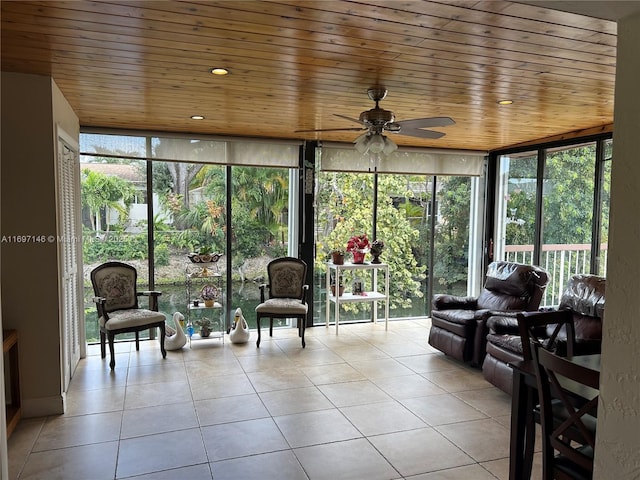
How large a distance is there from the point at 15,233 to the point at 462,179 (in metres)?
5.62

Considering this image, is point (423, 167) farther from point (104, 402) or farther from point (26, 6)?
point (26, 6)

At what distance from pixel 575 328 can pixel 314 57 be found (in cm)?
311

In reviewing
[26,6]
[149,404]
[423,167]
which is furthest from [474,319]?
[26,6]

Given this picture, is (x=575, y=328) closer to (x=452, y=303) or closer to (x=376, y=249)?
(x=452, y=303)

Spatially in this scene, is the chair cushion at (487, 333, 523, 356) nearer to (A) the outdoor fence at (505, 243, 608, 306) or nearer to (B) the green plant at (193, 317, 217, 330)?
(A) the outdoor fence at (505, 243, 608, 306)

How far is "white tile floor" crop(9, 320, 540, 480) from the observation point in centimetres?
285

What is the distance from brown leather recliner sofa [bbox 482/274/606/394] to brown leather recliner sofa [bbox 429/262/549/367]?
38 cm

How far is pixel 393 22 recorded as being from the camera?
90.9 inches

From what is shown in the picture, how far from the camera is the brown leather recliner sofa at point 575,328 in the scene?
3.82 meters

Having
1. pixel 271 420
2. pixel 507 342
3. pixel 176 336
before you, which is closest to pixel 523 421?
pixel 507 342

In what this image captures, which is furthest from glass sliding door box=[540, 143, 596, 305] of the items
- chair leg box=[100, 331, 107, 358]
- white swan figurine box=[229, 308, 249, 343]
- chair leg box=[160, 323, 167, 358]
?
chair leg box=[100, 331, 107, 358]

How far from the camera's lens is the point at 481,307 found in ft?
17.0

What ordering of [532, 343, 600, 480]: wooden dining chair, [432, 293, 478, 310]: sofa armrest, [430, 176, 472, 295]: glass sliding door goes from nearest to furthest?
[532, 343, 600, 480]: wooden dining chair, [432, 293, 478, 310]: sofa armrest, [430, 176, 472, 295]: glass sliding door

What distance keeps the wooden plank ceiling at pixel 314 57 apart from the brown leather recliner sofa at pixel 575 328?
158cm
